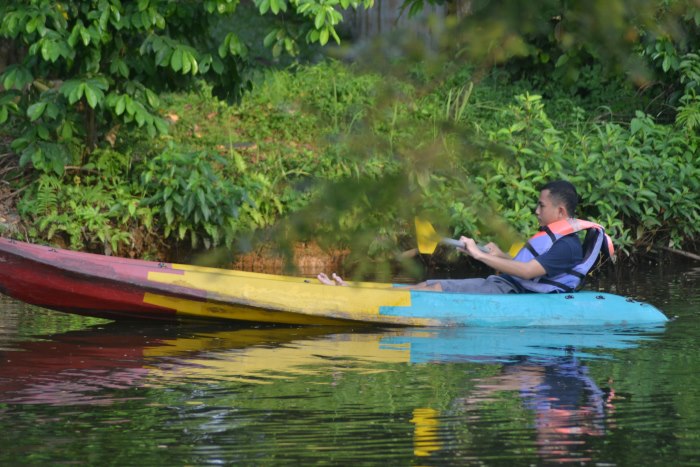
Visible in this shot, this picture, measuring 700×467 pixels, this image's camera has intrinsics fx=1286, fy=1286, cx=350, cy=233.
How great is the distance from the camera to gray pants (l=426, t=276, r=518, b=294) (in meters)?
8.57

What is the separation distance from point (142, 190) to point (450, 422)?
6.51m

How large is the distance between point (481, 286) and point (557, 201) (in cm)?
89

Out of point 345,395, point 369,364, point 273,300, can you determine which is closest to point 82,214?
point 273,300

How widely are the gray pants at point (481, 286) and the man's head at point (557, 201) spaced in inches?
25.4

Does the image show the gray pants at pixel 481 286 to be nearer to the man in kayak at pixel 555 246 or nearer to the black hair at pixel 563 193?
the man in kayak at pixel 555 246

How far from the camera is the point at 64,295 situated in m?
8.32

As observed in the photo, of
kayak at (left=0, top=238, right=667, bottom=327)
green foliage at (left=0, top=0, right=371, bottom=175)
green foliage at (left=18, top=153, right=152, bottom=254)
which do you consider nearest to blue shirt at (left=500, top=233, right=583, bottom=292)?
kayak at (left=0, top=238, right=667, bottom=327)

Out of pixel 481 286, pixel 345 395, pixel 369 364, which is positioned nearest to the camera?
pixel 345 395

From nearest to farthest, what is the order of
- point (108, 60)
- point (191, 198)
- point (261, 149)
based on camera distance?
point (108, 60) < point (191, 198) < point (261, 149)

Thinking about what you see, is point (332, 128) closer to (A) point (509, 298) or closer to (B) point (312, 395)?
(B) point (312, 395)

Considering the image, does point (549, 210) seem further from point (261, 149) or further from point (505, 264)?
point (261, 149)

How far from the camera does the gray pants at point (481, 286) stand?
8.57m

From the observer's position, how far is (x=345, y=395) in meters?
6.05

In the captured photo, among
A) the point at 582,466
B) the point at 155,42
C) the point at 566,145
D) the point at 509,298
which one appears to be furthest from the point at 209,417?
the point at 566,145
